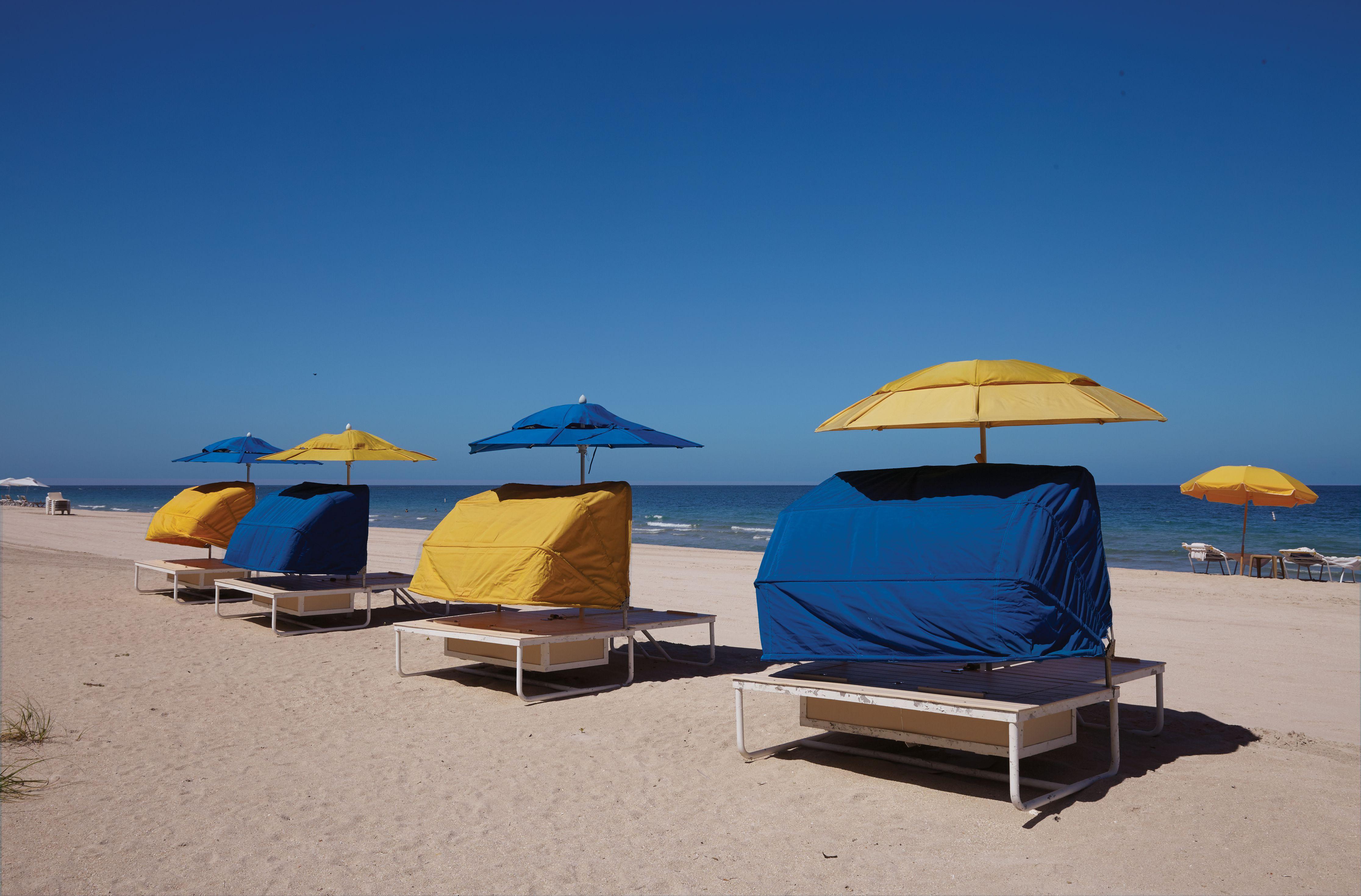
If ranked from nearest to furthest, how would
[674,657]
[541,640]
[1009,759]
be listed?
[1009,759] → [541,640] → [674,657]

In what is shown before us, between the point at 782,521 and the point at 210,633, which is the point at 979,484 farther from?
the point at 210,633

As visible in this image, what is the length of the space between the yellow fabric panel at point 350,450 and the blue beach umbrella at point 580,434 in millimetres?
2988

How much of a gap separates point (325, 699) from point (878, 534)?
4.65 m

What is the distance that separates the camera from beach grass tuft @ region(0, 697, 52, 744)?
593 cm

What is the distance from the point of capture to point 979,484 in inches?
212

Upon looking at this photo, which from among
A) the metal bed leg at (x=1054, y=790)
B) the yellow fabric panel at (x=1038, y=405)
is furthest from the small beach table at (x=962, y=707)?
the yellow fabric panel at (x=1038, y=405)

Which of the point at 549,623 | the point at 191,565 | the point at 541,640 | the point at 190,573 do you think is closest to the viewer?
the point at 541,640

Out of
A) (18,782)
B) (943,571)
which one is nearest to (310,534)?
(18,782)

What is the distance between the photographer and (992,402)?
5270mm

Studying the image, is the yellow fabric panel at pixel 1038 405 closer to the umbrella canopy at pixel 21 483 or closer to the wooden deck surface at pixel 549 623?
the wooden deck surface at pixel 549 623

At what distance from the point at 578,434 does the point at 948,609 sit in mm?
4234

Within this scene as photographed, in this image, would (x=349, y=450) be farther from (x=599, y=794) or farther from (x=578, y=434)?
(x=599, y=794)

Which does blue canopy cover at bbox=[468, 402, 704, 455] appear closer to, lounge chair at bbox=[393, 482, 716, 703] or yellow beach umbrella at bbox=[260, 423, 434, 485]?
lounge chair at bbox=[393, 482, 716, 703]

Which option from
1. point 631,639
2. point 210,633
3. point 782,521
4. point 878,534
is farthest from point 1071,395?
point 210,633
